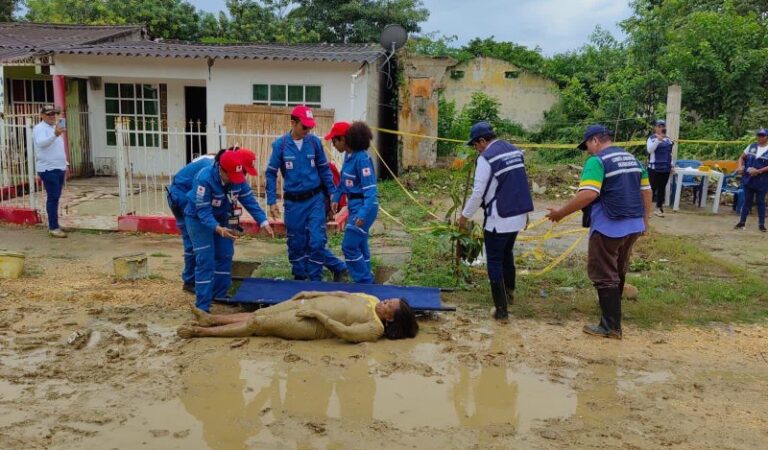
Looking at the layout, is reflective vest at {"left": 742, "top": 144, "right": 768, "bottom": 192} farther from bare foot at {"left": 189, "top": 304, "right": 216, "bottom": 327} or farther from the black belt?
bare foot at {"left": 189, "top": 304, "right": 216, "bottom": 327}

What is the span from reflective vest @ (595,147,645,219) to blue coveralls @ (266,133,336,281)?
2.53 m

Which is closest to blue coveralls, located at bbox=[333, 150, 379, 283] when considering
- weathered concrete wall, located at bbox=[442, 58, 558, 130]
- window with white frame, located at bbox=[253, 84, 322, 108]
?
window with white frame, located at bbox=[253, 84, 322, 108]

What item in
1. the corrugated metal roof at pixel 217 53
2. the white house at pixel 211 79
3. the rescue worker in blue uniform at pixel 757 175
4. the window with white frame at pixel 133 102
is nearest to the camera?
the rescue worker in blue uniform at pixel 757 175

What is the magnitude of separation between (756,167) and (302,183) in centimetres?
761

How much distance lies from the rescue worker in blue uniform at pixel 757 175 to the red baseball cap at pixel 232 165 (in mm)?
8325

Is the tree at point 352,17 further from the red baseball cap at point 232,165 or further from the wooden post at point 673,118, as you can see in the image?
the red baseball cap at point 232,165

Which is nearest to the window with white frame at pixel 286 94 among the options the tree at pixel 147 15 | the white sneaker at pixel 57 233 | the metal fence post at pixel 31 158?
the metal fence post at pixel 31 158

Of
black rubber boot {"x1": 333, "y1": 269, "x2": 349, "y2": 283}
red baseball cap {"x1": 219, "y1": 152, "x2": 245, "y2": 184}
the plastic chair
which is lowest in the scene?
black rubber boot {"x1": 333, "y1": 269, "x2": 349, "y2": 283}

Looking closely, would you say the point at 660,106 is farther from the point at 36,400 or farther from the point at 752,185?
the point at 36,400

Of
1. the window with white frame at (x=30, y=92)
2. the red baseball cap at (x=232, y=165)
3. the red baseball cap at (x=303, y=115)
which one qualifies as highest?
the window with white frame at (x=30, y=92)

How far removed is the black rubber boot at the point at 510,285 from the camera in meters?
6.37

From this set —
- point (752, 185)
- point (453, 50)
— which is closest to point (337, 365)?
point (752, 185)

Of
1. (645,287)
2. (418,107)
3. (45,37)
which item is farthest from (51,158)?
(45,37)

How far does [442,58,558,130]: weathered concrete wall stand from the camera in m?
22.0
